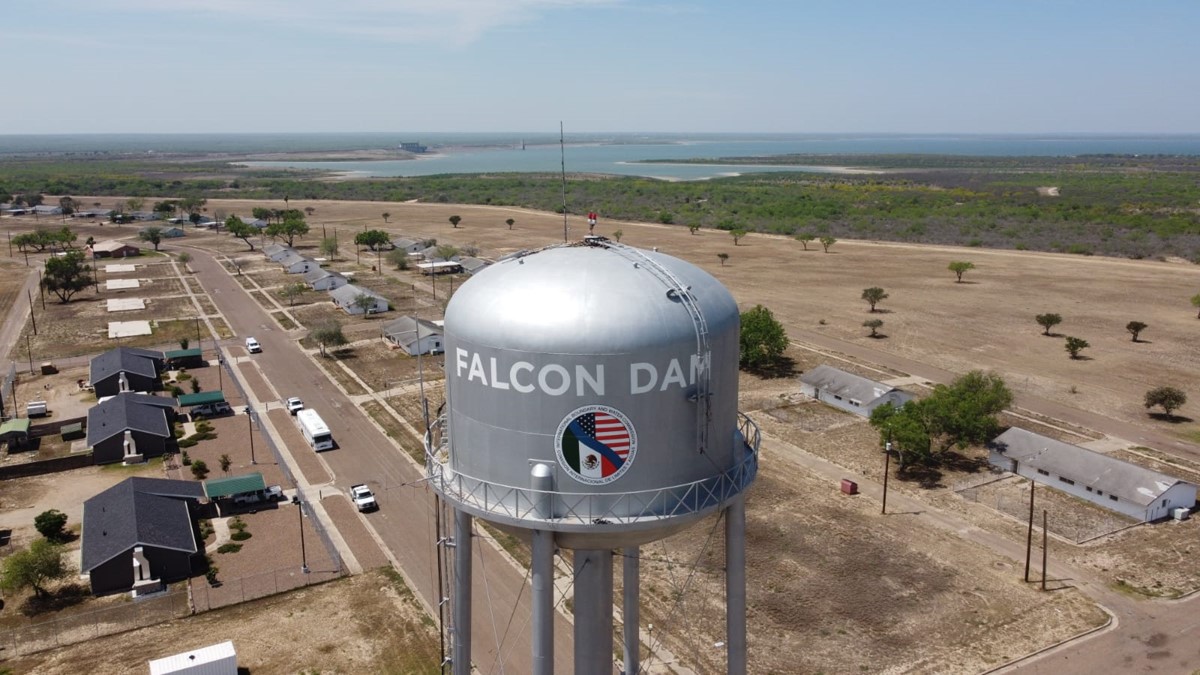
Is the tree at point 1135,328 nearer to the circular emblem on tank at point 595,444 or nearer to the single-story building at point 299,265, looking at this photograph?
the circular emblem on tank at point 595,444

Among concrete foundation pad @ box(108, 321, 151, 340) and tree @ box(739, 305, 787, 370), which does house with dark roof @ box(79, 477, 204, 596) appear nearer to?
tree @ box(739, 305, 787, 370)

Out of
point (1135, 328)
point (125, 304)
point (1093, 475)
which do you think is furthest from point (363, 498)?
point (1135, 328)


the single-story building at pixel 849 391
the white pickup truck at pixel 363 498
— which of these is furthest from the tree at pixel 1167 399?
the white pickup truck at pixel 363 498

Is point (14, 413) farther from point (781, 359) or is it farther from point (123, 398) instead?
point (781, 359)

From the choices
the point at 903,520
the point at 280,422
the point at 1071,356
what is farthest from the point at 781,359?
the point at 280,422

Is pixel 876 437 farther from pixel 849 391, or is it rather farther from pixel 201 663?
pixel 201 663
